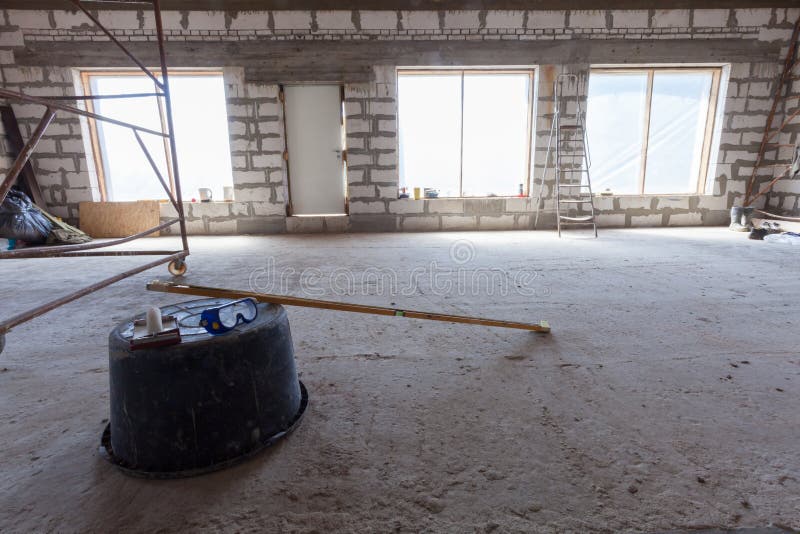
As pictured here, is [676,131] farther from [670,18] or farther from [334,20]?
[334,20]

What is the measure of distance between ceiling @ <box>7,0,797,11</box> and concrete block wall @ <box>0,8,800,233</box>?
0.07 metres

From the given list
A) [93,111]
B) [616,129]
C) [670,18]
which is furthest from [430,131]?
[93,111]

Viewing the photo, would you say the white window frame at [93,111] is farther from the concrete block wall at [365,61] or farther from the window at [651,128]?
the window at [651,128]

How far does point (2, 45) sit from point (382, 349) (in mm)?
6288

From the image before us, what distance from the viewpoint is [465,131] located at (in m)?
5.50

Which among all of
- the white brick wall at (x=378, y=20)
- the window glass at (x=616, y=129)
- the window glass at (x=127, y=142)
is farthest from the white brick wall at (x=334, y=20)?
the window glass at (x=616, y=129)

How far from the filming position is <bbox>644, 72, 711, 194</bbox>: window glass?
5445 millimetres

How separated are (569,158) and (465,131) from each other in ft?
4.75

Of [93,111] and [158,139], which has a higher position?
[93,111]

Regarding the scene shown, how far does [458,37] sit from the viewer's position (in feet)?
16.3

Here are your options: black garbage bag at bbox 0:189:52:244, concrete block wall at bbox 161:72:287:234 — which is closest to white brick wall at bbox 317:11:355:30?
concrete block wall at bbox 161:72:287:234

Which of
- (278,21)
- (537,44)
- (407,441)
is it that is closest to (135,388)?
(407,441)

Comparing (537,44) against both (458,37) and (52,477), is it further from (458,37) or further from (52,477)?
(52,477)

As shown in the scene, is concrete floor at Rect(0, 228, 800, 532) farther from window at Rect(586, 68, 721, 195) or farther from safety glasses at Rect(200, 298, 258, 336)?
window at Rect(586, 68, 721, 195)
